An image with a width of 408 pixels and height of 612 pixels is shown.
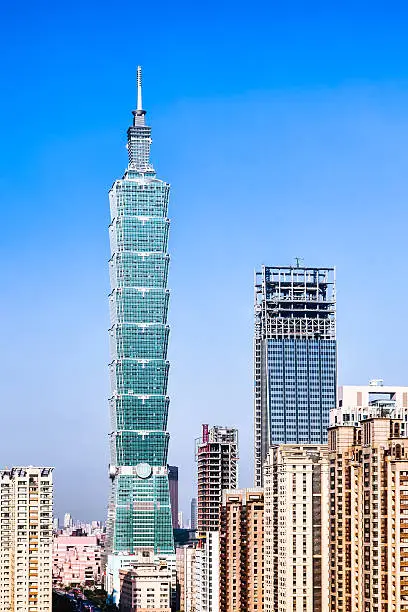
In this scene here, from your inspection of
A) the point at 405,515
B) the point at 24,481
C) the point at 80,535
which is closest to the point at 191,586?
the point at 24,481

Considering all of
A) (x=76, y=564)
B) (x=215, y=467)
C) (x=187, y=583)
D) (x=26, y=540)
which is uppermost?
(x=215, y=467)

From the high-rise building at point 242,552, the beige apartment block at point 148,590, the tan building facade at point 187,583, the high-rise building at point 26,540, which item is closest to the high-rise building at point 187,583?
the tan building facade at point 187,583

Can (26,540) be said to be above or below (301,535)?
below

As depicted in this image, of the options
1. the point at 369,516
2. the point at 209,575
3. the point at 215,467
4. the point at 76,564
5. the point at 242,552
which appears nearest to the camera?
the point at 369,516

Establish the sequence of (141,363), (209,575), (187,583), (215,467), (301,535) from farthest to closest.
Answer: (141,363) < (215,467) < (187,583) < (209,575) < (301,535)

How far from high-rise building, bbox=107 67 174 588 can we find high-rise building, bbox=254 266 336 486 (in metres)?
10.4

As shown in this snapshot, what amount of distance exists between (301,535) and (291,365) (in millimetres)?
60424

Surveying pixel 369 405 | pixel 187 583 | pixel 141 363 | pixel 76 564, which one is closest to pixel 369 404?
pixel 369 405

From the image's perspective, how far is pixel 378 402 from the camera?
7112cm

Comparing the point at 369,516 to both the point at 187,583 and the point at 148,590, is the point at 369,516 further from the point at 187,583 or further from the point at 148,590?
the point at 148,590

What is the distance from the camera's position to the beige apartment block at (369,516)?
59250 millimetres

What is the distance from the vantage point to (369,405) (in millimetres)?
73062

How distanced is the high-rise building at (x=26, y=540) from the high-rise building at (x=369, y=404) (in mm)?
17900

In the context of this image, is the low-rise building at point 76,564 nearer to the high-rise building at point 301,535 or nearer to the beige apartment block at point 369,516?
the high-rise building at point 301,535
